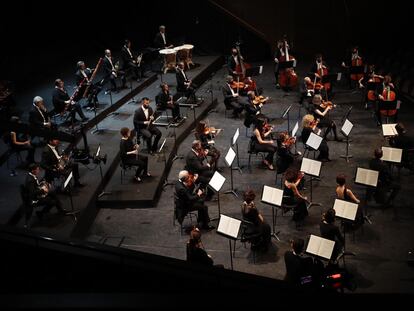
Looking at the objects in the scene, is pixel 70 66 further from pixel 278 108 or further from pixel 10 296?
A: pixel 10 296

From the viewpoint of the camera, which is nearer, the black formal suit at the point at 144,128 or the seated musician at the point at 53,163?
the seated musician at the point at 53,163

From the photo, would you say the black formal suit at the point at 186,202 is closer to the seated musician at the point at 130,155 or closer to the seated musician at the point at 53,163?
the seated musician at the point at 130,155

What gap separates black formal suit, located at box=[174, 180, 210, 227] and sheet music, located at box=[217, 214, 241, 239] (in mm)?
1617

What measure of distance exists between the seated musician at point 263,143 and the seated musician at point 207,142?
90cm

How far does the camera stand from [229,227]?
28.0ft

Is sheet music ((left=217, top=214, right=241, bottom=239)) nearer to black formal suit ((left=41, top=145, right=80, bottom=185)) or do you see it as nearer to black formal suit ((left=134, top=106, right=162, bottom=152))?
black formal suit ((left=41, top=145, right=80, bottom=185))

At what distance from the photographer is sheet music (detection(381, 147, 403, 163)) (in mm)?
10445

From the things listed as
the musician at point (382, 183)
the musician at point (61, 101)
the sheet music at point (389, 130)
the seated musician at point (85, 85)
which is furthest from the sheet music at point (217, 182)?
the seated musician at point (85, 85)

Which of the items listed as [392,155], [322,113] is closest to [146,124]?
[322,113]

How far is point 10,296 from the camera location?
3.53 m

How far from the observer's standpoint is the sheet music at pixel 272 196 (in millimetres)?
9305

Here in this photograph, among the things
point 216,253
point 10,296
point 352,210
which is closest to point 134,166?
point 216,253

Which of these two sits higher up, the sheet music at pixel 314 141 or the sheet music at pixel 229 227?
the sheet music at pixel 314 141

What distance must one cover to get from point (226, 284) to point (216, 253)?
3.58 m
